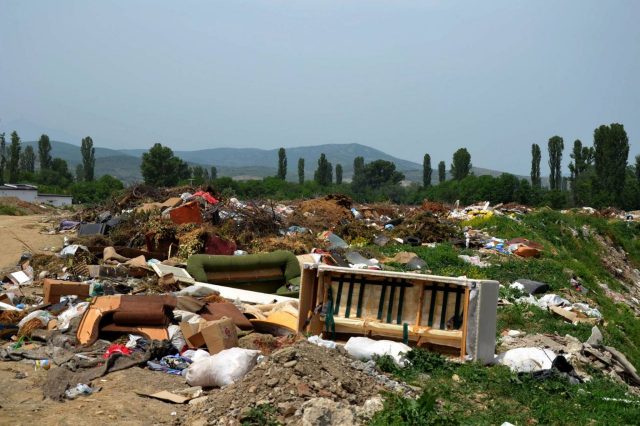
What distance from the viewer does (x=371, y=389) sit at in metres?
5.69

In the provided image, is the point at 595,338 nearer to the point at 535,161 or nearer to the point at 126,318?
the point at 126,318

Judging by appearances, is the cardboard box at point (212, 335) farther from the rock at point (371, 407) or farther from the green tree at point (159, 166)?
the green tree at point (159, 166)

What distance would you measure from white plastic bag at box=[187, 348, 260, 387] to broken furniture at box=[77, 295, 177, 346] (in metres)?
1.46

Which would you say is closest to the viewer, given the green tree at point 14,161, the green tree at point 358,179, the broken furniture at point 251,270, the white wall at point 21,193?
the broken furniture at point 251,270

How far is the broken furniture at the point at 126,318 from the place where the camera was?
7.76m

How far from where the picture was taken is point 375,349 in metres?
6.79

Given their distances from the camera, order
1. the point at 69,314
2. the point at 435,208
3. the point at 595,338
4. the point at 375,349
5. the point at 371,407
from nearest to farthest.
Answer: the point at 371,407, the point at 375,349, the point at 69,314, the point at 595,338, the point at 435,208

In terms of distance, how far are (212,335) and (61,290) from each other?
315 centimetres

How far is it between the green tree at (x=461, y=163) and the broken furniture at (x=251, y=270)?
59257mm

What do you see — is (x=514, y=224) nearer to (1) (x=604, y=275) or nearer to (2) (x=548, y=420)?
(1) (x=604, y=275)

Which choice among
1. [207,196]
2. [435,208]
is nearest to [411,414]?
[207,196]

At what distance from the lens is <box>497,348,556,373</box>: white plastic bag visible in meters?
6.98

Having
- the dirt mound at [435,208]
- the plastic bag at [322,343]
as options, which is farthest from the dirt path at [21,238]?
the dirt mound at [435,208]

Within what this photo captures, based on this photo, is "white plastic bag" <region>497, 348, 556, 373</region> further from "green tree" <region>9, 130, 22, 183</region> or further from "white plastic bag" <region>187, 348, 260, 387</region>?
"green tree" <region>9, 130, 22, 183</region>
